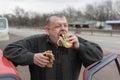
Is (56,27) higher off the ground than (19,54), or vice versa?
(56,27)

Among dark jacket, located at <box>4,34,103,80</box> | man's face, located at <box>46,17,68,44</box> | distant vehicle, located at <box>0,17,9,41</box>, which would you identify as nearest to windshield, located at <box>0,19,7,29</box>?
distant vehicle, located at <box>0,17,9,41</box>

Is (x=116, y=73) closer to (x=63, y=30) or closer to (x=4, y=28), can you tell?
(x=63, y=30)

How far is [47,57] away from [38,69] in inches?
21.4

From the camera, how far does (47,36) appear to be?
4.00m

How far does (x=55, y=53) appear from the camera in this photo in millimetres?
3852

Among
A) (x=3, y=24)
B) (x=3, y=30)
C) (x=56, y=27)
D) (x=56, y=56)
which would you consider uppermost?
(x=56, y=27)

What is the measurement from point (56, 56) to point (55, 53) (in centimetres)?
3

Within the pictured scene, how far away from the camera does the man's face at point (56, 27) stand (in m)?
3.75

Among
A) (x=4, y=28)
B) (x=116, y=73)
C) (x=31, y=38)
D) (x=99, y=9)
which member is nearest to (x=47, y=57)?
(x=31, y=38)

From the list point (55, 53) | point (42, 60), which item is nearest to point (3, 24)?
point (55, 53)

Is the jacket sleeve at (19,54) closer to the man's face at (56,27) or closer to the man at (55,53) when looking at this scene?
the man at (55,53)

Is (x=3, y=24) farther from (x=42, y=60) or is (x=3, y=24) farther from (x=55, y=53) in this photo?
(x=42, y=60)

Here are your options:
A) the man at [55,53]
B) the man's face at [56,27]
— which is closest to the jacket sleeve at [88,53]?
the man at [55,53]

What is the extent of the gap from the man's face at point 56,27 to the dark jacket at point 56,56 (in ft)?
0.32
